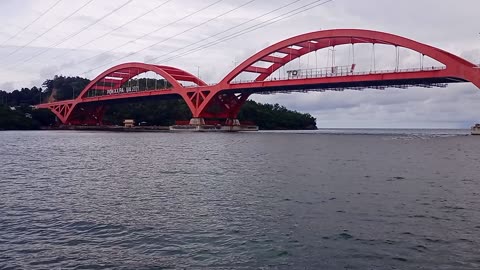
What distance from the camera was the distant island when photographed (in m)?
119

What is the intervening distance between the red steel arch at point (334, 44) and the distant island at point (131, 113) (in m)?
40.1

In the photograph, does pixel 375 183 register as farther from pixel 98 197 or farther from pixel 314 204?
pixel 98 197

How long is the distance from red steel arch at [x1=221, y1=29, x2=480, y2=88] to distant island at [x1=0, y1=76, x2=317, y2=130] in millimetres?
40078

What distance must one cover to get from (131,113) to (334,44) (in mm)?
77542

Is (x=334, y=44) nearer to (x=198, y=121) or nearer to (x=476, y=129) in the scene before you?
(x=476, y=129)

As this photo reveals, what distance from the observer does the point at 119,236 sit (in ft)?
31.7

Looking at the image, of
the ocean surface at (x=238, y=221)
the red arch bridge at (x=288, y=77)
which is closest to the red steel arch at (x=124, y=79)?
the red arch bridge at (x=288, y=77)

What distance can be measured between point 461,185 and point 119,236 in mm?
13080

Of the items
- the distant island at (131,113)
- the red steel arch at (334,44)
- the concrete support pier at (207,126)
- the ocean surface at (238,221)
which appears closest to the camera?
the ocean surface at (238,221)

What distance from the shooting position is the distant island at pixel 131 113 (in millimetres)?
118812

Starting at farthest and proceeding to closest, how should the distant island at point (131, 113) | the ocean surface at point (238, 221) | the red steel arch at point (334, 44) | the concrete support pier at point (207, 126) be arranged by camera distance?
the distant island at point (131, 113), the concrete support pier at point (207, 126), the red steel arch at point (334, 44), the ocean surface at point (238, 221)

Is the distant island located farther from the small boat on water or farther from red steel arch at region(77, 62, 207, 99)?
the small boat on water

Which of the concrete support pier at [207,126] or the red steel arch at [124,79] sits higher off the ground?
the red steel arch at [124,79]

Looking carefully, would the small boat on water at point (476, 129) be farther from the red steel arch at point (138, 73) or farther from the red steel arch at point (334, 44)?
the red steel arch at point (138, 73)
